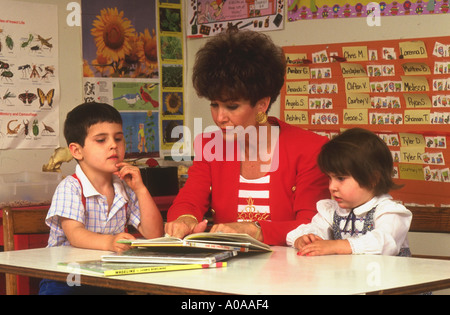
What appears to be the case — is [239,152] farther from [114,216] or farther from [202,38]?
[202,38]

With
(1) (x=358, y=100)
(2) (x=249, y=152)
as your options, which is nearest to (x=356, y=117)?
(1) (x=358, y=100)

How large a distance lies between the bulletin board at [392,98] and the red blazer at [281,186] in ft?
2.78

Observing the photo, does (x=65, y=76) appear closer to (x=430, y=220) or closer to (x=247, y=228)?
(x=247, y=228)

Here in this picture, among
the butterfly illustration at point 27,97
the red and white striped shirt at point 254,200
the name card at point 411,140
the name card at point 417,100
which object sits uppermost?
A: the butterfly illustration at point 27,97

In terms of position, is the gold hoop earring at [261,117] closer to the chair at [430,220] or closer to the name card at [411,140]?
the chair at [430,220]

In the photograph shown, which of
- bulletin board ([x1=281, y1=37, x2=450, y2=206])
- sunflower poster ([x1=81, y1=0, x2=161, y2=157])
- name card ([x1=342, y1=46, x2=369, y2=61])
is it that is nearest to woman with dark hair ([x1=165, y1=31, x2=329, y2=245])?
bulletin board ([x1=281, y1=37, x2=450, y2=206])

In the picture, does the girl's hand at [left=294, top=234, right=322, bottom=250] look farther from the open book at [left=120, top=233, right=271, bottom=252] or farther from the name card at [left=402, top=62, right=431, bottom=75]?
the name card at [left=402, top=62, right=431, bottom=75]

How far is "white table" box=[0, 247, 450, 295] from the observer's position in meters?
1.21

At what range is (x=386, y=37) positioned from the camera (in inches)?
111

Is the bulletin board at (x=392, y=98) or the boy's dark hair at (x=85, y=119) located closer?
the boy's dark hair at (x=85, y=119)

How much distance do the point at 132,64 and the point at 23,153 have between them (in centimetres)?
73

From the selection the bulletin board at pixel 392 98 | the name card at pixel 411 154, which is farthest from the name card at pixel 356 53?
the name card at pixel 411 154

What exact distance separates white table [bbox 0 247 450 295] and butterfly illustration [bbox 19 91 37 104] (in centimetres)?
138

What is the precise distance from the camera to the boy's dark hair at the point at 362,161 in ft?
5.73
